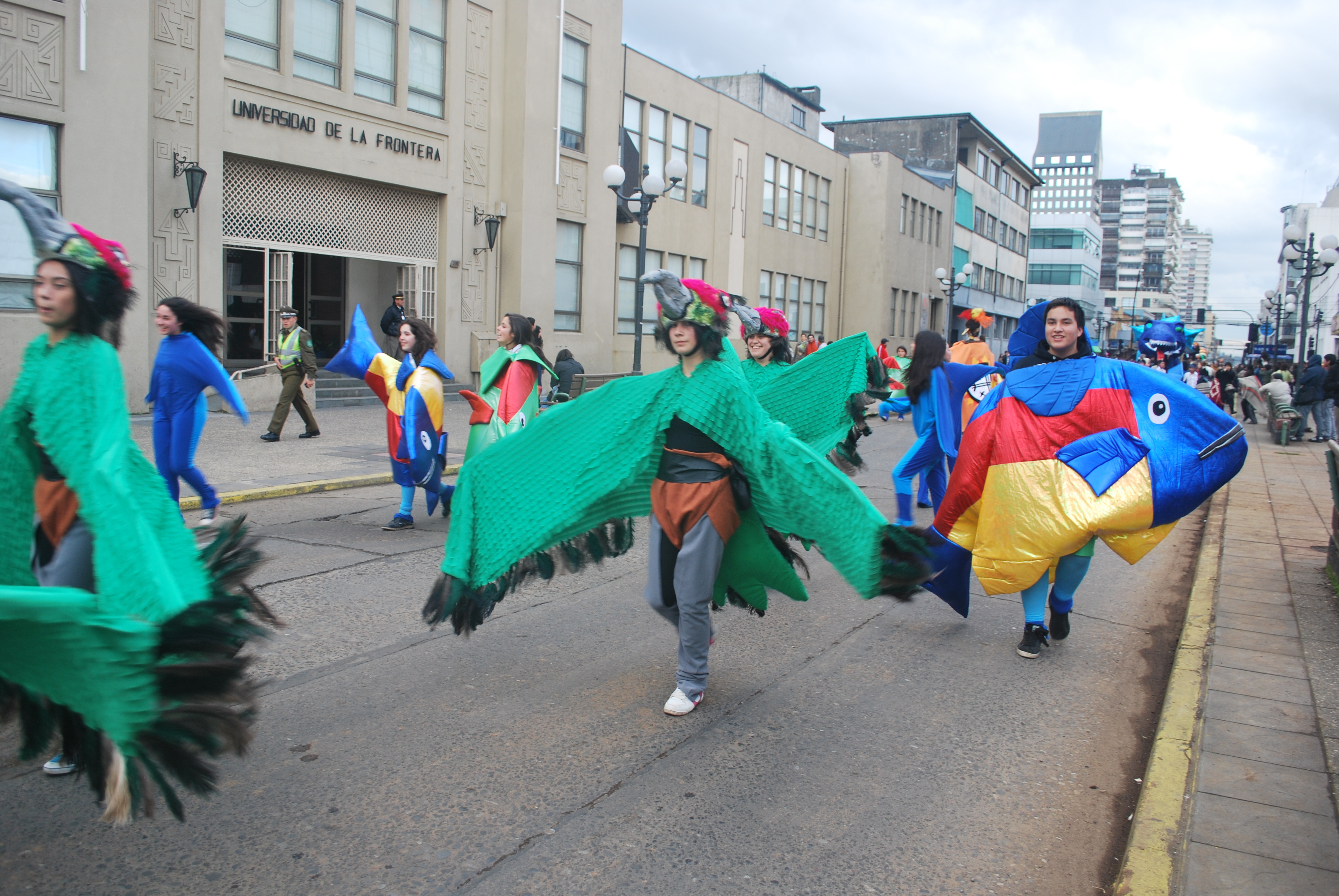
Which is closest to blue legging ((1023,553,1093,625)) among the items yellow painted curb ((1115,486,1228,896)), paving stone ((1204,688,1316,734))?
yellow painted curb ((1115,486,1228,896))

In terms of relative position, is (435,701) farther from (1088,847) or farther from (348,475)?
(348,475)

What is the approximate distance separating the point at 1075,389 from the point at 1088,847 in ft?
8.08

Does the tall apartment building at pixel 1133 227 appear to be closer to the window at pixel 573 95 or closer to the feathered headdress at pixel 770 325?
the window at pixel 573 95

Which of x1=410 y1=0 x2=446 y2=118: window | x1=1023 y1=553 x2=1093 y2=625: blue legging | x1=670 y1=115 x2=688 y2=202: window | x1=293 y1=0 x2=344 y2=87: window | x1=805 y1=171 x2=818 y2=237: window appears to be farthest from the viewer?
x1=805 y1=171 x2=818 y2=237: window

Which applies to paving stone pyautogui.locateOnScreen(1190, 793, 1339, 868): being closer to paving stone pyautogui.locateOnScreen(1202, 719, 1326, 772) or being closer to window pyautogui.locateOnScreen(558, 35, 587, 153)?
paving stone pyautogui.locateOnScreen(1202, 719, 1326, 772)

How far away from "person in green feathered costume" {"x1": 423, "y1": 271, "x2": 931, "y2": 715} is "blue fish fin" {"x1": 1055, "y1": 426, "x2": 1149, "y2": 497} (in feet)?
5.24

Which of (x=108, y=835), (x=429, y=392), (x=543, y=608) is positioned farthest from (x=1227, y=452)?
(x=429, y=392)

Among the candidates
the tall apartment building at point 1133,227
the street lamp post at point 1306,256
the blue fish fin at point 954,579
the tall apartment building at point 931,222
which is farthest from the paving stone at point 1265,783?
the tall apartment building at point 1133,227

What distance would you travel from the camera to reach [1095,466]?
4875mm

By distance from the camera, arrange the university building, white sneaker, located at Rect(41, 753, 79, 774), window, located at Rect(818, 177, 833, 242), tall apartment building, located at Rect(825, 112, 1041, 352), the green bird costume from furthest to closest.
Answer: tall apartment building, located at Rect(825, 112, 1041, 352)
window, located at Rect(818, 177, 833, 242)
the university building
the green bird costume
white sneaker, located at Rect(41, 753, 79, 774)

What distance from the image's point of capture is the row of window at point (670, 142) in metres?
25.8

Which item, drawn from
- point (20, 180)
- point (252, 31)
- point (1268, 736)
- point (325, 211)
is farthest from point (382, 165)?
point (1268, 736)

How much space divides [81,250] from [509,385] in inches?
178

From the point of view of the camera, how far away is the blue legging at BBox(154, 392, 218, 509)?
7020 millimetres
